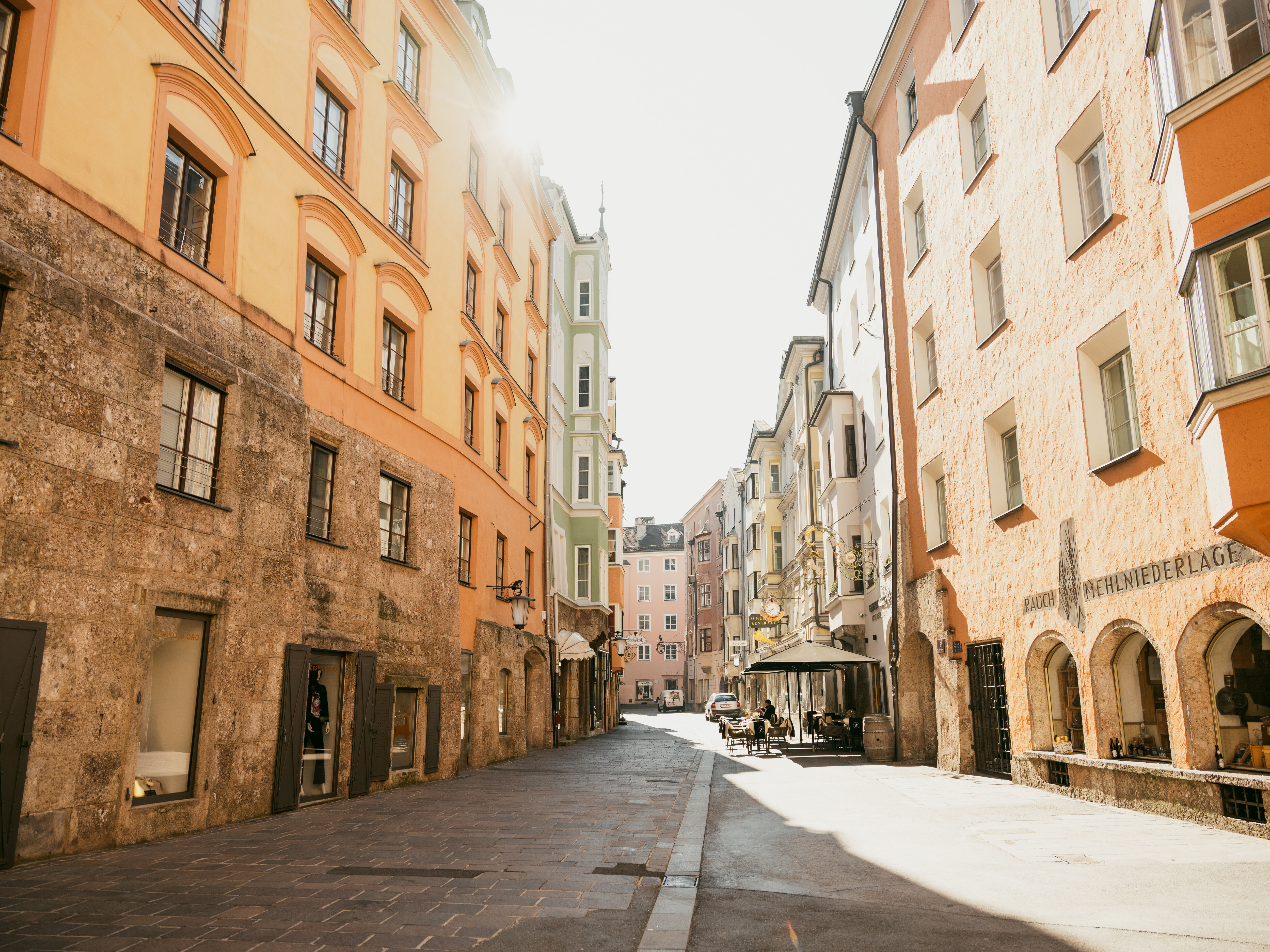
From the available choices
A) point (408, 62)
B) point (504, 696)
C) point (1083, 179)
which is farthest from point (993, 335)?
point (504, 696)

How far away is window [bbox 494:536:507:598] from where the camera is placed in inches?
904

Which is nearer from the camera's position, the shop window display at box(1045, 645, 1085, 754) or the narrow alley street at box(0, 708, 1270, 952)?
the narrow alley street at box(0, 708, 1270, 952)

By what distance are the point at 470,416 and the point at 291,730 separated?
10.8m

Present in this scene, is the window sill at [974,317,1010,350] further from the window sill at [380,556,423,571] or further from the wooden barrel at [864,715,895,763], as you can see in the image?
the window sill at [380,556,423,571]

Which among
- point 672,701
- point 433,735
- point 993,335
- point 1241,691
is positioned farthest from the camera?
point 672,701

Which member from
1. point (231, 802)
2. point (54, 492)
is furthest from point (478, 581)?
point (54, 492)

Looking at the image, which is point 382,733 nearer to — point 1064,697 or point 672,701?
point 1064,697

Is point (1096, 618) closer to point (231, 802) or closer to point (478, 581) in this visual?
point (231, 802)

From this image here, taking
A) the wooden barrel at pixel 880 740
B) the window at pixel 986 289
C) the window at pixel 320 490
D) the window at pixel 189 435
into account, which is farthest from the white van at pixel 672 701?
the window at pixel 189 435

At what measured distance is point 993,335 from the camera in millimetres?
16172

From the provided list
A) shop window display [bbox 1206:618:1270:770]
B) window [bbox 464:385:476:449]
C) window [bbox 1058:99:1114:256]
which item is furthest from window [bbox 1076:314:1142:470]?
window [bbox 464:385:476:449]

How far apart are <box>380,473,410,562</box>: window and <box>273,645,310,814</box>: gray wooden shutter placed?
3388 mm

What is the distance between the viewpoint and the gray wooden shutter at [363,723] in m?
14.3

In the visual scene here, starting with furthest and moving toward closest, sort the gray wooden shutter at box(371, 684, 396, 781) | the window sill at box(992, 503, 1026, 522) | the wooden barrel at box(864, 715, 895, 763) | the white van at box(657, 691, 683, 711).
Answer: the white van at box(657, 691, 683, 711), the wooden barrel at box(864, 715, 895, 763), the window sill at box(992, 503, 1026, 522), the gray wooden shutter at box(371, 684, 396, 781)
